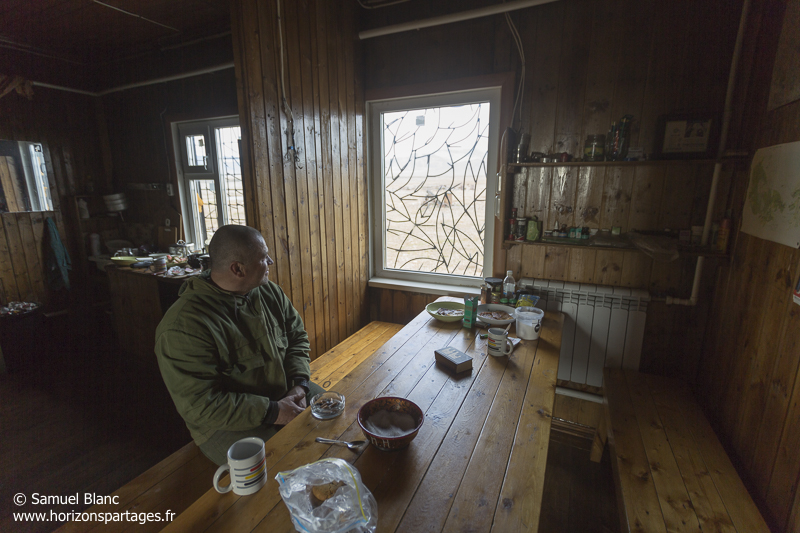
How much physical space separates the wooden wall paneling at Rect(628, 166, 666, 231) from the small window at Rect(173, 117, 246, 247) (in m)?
3.25

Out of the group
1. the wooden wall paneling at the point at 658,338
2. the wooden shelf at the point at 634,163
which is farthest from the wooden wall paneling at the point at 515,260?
the wooden wall paneling at the point at 658,338

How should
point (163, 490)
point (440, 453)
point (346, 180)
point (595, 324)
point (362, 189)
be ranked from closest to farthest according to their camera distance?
point (440, 453) < point (163, 490) < point (595, 324) < point (346, 180) < point (362, 189)

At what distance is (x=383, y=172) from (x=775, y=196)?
2475 mm

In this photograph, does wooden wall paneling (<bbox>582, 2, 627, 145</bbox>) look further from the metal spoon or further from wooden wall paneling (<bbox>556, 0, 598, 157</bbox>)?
the metal spoon

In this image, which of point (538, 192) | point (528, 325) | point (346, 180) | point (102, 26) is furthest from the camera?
point (102, 26)

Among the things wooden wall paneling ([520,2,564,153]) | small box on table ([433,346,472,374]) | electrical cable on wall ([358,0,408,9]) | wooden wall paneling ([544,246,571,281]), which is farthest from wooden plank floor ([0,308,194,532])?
electrical cable on wall ([358,0,408,9])

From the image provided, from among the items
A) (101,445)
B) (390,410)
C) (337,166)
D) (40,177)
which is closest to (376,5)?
(337,166)

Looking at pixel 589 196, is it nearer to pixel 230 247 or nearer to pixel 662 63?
pixel 662 63

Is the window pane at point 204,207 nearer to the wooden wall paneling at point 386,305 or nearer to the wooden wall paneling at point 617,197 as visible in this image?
the wooden wall paneling at point 386,305

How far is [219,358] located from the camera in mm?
1319

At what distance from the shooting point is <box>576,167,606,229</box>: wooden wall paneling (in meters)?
2.32

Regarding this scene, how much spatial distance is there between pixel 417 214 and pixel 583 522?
228 cm

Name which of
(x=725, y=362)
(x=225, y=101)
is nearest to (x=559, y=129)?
(x=725, y=362)

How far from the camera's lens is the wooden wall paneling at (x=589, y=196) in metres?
2.32
